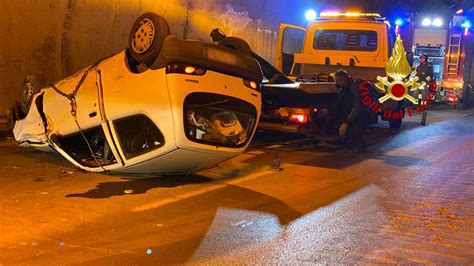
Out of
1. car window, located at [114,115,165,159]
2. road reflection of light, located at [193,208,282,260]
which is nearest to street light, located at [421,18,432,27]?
car window, located at [114,115,165,159]

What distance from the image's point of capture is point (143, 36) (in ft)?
20.1

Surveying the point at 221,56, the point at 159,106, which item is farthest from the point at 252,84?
the point at 159,106

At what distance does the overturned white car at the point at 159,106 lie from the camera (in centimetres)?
573

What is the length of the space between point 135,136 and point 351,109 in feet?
15.1

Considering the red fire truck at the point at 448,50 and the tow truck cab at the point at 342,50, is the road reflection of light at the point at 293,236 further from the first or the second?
the red fire truck at the point at 448,50

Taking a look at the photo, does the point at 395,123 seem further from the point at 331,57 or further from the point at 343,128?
the point at 343,128

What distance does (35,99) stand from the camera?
292 inches

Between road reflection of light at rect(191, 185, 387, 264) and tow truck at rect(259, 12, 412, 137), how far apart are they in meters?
3.92

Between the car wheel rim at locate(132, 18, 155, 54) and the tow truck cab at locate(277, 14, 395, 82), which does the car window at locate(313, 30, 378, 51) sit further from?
the car wheel rim at locate(132, 18, 155, 54)

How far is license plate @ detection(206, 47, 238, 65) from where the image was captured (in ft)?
19.5

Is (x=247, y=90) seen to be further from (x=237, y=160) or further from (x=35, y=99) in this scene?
(x=35, y=99)

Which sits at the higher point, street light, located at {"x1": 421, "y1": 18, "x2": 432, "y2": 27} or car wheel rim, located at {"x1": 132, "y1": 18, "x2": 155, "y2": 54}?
street light, located at {"x1": 421, "y1": 18, "x2": 432, "y2": 27}

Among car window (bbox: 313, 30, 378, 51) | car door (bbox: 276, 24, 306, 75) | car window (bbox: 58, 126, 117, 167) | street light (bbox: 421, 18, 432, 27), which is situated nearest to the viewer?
car window (bbox: 58, 126, 117, 167)

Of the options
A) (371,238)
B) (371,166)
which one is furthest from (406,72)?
(371,238)
